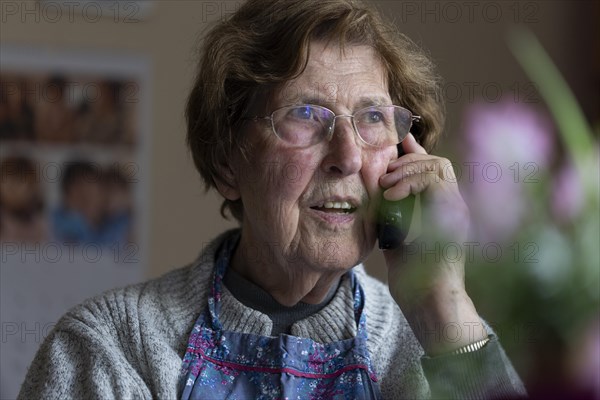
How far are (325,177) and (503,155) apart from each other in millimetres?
953

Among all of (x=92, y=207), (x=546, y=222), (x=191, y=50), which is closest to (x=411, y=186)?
(x=546, y=222)

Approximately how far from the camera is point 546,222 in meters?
0.42

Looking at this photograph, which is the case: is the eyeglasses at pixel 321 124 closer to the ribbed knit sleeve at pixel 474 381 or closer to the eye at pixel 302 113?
the eye at pixel 302 113

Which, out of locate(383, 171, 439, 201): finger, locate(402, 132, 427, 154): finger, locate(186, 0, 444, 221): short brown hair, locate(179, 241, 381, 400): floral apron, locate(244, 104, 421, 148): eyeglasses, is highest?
locate(186, 0, 444, 221): short brown hair

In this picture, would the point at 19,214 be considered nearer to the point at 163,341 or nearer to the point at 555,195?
the point at 163,341

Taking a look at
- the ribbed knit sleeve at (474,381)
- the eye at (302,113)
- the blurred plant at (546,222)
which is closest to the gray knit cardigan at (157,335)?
the eye at (302,113)

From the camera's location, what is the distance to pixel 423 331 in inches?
47.3

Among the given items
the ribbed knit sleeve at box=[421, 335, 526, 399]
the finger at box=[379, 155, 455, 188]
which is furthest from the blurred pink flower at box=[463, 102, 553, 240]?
the finger at box=[379, 155, 455, 188]

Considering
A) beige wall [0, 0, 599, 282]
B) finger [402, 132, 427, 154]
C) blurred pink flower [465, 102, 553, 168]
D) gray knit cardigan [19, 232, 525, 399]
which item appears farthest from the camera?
beige wall [0, 0, 599, 282]

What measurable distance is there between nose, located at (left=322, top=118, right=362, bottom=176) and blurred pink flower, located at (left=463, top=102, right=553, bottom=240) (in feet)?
2.99

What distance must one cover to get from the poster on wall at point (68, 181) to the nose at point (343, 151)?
112 centimetres

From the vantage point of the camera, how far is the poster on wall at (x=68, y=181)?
2.34 m

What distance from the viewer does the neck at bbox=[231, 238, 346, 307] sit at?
1428mm

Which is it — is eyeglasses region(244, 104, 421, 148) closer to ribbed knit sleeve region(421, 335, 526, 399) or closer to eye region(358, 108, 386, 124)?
eye region(358, 108, 386, 124)
